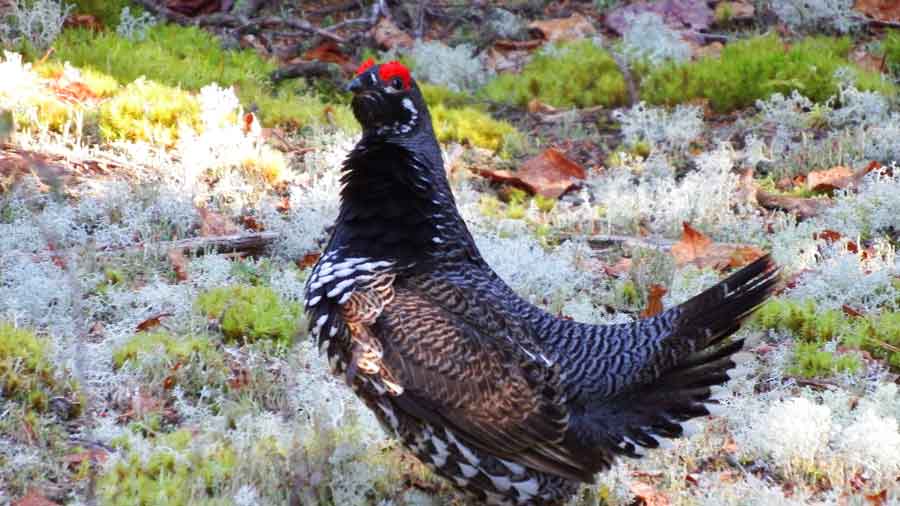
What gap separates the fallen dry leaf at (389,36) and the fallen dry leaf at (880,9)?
11.1ft

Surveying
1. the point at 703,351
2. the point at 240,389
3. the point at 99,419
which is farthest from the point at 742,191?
the point at 99,419

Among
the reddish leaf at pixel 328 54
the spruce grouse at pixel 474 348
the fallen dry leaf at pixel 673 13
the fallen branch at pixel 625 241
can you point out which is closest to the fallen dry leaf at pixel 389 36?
the reddish leaf at pixel 328 54

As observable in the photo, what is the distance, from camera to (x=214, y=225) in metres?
6.04

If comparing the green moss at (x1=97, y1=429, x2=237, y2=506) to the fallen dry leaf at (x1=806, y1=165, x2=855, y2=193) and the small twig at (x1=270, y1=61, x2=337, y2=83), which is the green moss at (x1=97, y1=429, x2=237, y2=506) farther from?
the small twig at (x1=270, y1=61, x2=337, y2=83)

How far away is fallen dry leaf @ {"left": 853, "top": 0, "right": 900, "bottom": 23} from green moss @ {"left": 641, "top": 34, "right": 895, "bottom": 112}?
1.04m

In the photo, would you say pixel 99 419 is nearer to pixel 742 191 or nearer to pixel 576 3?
pixel 742 191

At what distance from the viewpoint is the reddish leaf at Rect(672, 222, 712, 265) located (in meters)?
6.05

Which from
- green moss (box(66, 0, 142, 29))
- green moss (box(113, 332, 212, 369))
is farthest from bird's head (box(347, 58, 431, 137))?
green moss (box(66, 0, 142, 29))

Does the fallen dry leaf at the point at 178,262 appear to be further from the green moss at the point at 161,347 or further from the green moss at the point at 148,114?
the green moss at the point at 148,114

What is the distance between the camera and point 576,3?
1005 cm

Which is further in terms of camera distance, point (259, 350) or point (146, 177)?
point (146, 177)

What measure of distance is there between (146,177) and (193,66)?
175cm

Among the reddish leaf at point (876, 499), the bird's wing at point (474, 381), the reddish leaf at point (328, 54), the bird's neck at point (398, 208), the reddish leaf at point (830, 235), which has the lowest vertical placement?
the reddish leaf at point (328, 54)

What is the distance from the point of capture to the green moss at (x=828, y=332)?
5.16 metres
